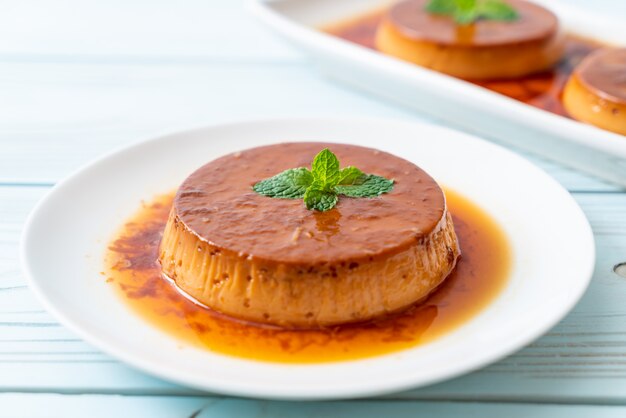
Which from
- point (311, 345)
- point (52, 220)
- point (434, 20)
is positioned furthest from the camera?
point (434, 20)

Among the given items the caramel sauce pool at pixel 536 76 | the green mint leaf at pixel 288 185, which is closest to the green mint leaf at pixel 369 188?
the green mint leaf at pixel 288 185

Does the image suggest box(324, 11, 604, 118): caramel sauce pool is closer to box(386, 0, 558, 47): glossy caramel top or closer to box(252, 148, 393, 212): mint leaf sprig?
box(386, 0, 558, 47): glossy caramel top

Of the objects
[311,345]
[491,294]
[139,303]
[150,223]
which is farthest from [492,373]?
[150,223]

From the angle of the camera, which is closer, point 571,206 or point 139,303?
point 139,303

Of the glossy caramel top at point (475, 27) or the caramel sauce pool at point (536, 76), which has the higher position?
the glossy caramel top at point (475, 27)

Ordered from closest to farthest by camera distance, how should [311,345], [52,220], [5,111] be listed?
[311,345]
[52,220]
[5,111]

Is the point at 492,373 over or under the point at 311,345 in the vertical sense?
under

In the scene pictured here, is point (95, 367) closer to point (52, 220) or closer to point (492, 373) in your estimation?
point (52, 220)

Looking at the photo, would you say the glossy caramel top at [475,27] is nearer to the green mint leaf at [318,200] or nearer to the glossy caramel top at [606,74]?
the glossy caramel top at [606,74]
